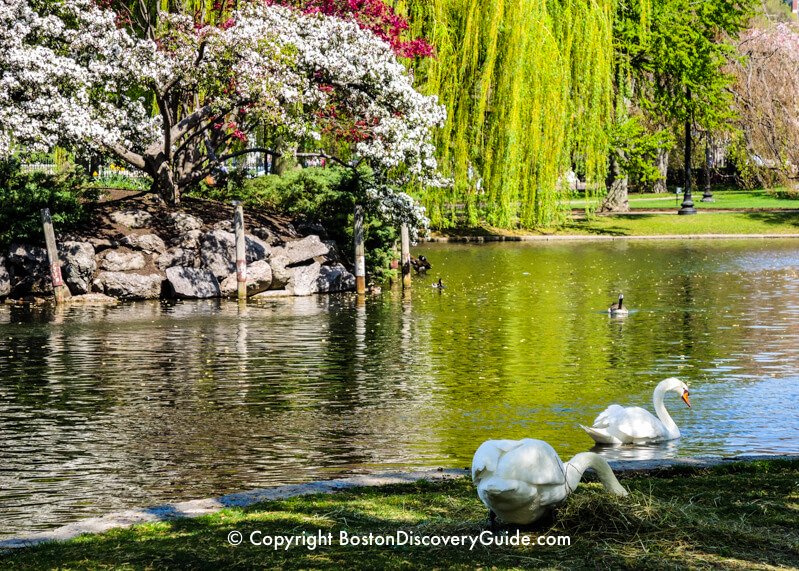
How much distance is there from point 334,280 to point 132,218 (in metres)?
6.04

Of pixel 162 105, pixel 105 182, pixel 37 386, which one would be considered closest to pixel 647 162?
pixel 105 182

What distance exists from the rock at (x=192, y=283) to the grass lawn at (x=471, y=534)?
70.4 ft

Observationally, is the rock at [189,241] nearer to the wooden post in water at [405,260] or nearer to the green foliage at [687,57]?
the wooden post in water at [405,260]

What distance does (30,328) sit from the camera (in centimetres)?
2480

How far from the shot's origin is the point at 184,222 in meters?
31.9

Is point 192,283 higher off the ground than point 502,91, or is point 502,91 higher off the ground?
point 502,91

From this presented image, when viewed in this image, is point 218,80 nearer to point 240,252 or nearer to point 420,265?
point 240,252

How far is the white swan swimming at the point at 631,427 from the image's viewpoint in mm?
13344

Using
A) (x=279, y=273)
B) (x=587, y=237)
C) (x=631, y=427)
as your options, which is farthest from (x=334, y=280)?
(x=587, y=237)

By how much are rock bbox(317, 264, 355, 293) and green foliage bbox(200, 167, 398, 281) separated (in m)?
1.51

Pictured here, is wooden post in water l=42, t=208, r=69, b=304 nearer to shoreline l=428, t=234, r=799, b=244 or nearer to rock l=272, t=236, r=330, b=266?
rock l=272, t=236, r=330, b=266

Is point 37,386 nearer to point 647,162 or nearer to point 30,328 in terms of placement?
point 30,328

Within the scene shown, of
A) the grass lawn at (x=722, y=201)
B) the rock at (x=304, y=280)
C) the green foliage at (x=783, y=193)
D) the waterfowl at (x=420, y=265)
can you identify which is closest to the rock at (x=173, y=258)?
the rock at (x=304, y=280)

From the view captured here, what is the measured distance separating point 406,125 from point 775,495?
21769mm
